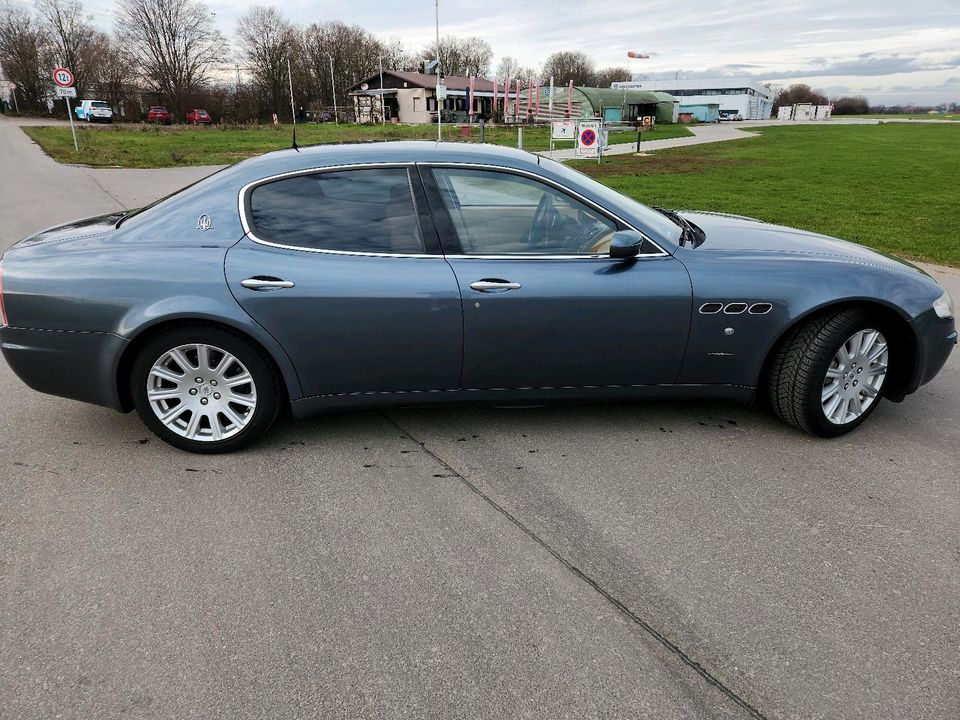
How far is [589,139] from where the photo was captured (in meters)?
21.7

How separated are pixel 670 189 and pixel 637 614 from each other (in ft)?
45.7

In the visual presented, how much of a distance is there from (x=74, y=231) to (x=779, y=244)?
3.94 meters

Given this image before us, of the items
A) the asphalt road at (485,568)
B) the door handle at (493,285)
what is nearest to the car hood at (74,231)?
the asphalt road at (485,568)

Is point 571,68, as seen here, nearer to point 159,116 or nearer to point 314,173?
point 159,116

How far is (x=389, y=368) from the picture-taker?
11.3 feet

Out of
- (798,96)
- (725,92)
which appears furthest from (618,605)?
(798,96)

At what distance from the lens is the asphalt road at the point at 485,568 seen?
2.09 meters

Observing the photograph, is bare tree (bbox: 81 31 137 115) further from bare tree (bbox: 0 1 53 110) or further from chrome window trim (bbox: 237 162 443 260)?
chrome window trim (bbox: 237 162 443 260)

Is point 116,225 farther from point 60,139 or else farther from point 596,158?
point 60,139

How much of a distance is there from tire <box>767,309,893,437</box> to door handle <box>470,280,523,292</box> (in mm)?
1510

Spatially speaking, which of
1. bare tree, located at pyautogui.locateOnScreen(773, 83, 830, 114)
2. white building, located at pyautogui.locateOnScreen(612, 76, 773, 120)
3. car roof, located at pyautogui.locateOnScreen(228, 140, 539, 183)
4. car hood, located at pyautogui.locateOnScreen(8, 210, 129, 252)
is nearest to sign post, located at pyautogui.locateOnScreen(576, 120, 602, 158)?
car roof, located at pyautogui.locateOnScreen(228, 140, 539, 183)

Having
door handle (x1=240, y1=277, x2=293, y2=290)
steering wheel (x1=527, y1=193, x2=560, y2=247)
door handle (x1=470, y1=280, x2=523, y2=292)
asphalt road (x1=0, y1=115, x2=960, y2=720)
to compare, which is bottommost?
asphalt road (x1=0, y1=115, x2=960, y2=720)

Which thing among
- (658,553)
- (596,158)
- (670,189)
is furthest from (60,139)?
(658,553)

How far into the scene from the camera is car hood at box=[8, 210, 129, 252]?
363 centimetres
